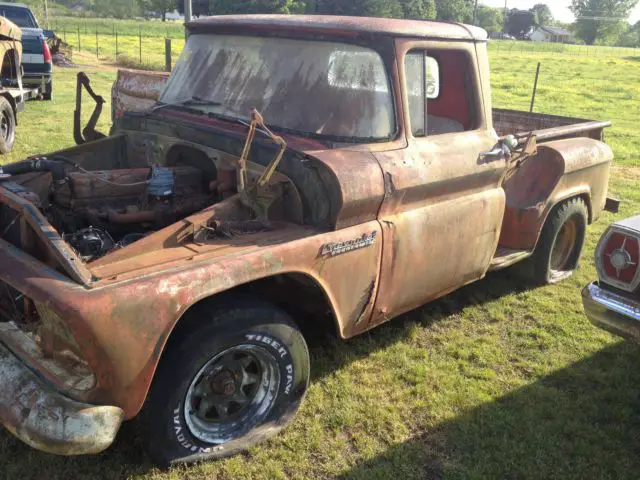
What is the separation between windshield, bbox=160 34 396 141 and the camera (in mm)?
3572

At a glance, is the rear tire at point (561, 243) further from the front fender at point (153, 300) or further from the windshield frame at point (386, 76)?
the front fender at point (153, 300)

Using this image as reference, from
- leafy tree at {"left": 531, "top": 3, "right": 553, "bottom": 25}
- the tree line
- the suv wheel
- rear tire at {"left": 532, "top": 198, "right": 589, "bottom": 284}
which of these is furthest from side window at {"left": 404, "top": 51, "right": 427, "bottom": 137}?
leafy tree at {"left": 531, "top": 3, "right": 553, "bottom": 25}

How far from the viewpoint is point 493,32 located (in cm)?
10125

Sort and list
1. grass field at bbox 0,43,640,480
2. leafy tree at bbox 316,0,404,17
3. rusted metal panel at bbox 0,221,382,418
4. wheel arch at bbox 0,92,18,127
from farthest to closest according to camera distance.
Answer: leafy tree at bbox 316,0,404,17, wheel arch at bbox 0,92,18,127, grass field at bbox 0,43,640,480, rusted metal panel at bbox 0,221,382,418

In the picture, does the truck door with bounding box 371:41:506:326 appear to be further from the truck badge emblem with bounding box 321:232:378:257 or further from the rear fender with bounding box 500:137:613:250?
the rear fender with bounding box 500:137:613:250

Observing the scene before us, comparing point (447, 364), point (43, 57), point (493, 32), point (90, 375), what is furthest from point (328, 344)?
point (493, 32)

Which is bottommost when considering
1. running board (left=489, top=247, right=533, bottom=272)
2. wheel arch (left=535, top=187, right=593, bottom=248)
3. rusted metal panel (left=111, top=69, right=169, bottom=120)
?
running board (left=489, top=247, right=533, bottom=272)

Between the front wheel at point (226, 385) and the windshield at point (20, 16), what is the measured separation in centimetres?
1401

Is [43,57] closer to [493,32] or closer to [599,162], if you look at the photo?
[599,162]

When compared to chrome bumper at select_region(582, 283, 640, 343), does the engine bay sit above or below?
above

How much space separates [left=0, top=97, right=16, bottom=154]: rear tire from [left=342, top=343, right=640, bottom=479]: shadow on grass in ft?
27.1

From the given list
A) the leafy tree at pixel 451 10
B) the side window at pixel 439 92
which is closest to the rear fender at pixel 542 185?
the side window at pixel 439 92

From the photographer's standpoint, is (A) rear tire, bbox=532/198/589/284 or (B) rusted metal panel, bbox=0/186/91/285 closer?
(B) rusted metal panel, bbox=0/186/91/285

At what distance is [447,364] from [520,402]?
55 centimetres
